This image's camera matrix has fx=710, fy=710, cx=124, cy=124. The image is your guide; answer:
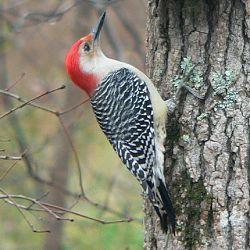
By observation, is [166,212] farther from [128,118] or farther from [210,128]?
[128,118]

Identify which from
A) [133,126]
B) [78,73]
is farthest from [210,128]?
[78,73]

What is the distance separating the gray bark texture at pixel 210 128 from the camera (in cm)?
434

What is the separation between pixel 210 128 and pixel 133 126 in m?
0.57

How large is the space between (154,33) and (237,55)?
0.62 meters

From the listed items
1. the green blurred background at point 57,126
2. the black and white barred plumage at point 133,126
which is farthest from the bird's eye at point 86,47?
the green blurred background at point 57,126

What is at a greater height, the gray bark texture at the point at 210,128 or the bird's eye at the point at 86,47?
the bird's eye at the point at 86,47

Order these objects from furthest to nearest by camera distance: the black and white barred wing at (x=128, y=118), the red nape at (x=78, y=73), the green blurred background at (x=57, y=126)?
the green blurred background at (x=57, y=126), the red nape at (x=78, y=73), the black and white barred wing at (x=128, y=118)

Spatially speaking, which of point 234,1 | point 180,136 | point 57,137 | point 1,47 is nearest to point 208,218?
point 180,136

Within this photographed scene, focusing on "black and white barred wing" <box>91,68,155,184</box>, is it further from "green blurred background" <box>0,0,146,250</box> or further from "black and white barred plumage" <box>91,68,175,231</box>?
"green blurred background" <box>0,0,146,250</box>

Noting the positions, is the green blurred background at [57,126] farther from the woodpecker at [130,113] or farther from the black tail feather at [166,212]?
the black tail feather at [166,212]

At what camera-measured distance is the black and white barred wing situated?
464 centimetres

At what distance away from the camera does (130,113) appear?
4824 mm

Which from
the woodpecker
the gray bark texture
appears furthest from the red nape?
the gray bark texture

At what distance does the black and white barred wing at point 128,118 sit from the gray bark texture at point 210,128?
6.4 inches
